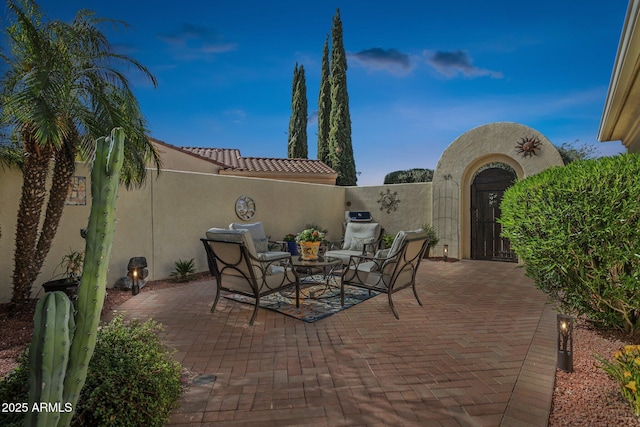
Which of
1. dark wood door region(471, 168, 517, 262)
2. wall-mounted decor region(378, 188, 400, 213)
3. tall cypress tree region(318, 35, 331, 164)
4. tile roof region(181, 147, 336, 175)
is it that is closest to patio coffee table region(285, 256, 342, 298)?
wall-mounted decor region(378, 188, 400, 213)

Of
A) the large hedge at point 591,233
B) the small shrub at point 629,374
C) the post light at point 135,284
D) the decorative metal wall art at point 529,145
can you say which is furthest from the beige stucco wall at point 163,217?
the small shrub at point 629,374

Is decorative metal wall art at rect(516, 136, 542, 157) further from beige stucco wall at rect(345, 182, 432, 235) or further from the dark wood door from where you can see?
beige stucco wall at rect(345, 182, 432, 235)

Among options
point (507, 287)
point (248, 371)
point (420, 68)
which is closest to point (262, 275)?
point (248, 371)

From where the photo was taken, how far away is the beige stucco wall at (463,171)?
834 cm

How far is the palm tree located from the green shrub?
104 inches

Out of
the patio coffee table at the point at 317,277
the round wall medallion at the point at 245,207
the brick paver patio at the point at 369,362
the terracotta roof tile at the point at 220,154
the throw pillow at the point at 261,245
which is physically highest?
the terracotta roof tile at the point at 220,154

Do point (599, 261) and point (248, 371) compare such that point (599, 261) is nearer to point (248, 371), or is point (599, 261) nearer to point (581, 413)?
point (581, 413)

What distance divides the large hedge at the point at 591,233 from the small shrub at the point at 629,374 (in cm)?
83

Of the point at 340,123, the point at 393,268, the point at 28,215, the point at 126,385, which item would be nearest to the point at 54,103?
the point at 28,215

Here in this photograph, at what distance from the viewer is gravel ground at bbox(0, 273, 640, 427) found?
2057 millimetres

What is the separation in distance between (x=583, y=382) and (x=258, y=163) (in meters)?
12.2

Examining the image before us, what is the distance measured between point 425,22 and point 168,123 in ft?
40.6

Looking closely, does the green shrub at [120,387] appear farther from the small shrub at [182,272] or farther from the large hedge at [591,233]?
the small shrub at [182,272]

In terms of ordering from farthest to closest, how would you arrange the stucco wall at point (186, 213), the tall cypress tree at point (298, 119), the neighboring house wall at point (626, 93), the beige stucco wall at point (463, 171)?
the tall cypress tree at point (298, 119) < the beige stucco wall at point (463, 171) < the stucco wall at point (186, 213) < the neighboring house wall at point (626, 93)
